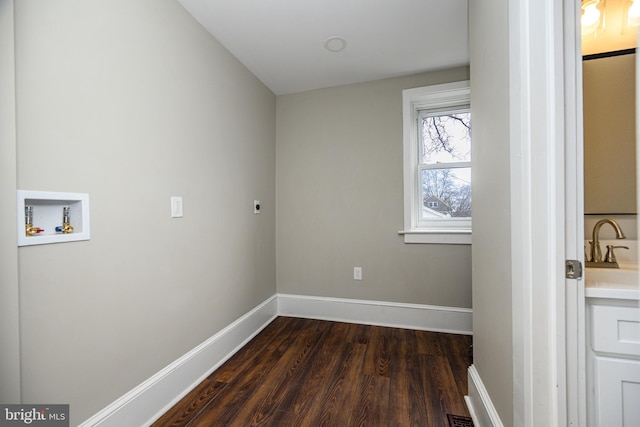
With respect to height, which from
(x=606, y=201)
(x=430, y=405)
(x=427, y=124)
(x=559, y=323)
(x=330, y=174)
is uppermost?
(x=427, y=124)

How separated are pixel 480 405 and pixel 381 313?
1316mm

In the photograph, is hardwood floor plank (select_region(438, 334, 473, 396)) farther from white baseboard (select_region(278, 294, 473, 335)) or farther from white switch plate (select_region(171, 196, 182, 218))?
white switch plate (select_region(171, 196, 182, 218))

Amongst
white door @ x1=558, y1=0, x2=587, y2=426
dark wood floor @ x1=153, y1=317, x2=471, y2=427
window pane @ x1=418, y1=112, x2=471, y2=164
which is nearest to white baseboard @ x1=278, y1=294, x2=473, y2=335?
dark wood floor @ x1=153, y1=317, x2=471, y2=427

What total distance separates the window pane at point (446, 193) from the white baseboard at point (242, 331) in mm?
865

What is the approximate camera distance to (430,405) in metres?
1.55

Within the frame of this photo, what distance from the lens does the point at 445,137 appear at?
8.62 feet

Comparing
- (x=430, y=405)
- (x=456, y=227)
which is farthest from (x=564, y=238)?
(x=456, y=227)

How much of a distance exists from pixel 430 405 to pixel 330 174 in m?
2.00

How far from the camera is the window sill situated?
2.41 metres

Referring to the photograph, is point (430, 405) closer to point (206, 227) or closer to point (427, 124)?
point (206, 227)

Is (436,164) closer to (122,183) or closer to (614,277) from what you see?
(614,277)

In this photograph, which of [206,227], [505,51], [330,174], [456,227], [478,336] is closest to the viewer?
[505,51]

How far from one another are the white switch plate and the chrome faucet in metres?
1.95

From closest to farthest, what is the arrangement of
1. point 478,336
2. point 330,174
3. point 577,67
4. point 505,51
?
1. point 577,67
2. point 505,51
3. point 478,336
4. point 330,174
